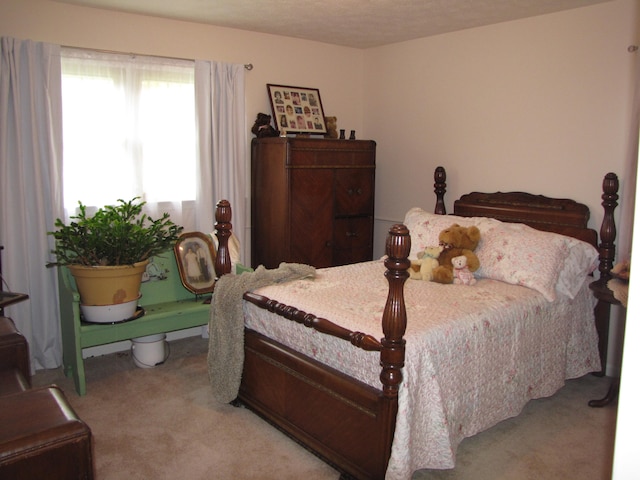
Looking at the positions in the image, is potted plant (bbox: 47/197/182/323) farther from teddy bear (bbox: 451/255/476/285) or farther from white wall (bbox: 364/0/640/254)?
white wall (bbox: 364/0/640/254)

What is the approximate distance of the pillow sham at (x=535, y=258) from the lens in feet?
10.1

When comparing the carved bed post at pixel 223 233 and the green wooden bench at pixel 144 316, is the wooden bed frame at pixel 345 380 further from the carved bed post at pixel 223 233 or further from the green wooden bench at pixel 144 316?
the green wooden bench at pixel 144 316

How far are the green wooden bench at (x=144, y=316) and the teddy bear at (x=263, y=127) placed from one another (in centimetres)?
122

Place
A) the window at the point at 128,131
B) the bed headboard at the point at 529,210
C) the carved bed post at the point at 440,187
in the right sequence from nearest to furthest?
1. the bed headboard at the point at 529,210
2. the window at the point at 128,131
3. the carved bed post at the point at 440,187

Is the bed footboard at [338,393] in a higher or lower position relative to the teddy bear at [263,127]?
lower

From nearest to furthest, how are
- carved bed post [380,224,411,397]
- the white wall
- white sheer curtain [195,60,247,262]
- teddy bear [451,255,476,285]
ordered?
carved bed post [380,224,411,397] → teddy bear [451,255,476,285] → the white wall → white sheer curtain [195,60,247,262]

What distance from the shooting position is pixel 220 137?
4.17m

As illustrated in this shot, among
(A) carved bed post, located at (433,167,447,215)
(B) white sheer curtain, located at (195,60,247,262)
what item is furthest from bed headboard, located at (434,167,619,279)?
(B) white sheer curtain, located at (195,60,247,262)

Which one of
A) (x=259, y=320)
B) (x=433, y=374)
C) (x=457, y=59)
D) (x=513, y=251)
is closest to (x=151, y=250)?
(x=259, y=320)

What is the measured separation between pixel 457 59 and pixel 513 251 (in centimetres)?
174

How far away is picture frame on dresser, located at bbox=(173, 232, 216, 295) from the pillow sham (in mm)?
1862

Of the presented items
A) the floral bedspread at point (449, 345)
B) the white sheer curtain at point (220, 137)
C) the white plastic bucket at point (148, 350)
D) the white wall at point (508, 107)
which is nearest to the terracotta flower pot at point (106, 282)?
the white plastic bucket at point (148, 350)

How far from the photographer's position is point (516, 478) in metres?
2.44

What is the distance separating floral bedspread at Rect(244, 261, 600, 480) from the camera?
89.5 inches
